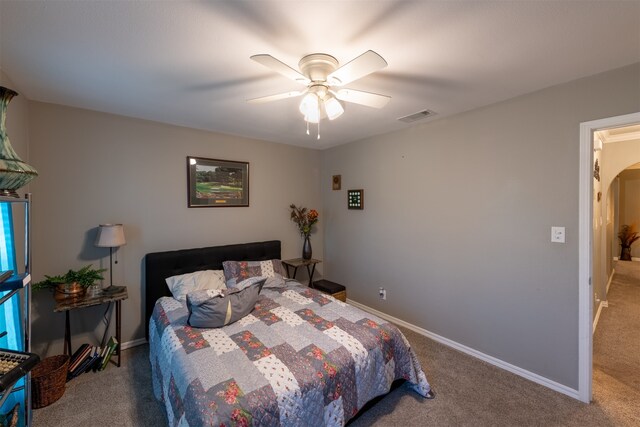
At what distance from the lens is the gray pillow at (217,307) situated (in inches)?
83.0

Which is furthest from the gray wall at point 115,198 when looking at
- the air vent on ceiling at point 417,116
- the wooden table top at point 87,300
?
the air vent on ceiling at point 417,116

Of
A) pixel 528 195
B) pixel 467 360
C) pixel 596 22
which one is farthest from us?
pixel 467 360

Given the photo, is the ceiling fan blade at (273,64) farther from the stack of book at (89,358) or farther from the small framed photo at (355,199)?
the stack of book at (89,358)

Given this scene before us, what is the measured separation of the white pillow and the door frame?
10.3 feet

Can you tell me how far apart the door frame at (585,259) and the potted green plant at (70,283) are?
4.02 metres

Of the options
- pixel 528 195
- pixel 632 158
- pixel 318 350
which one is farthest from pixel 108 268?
pixel 632 158

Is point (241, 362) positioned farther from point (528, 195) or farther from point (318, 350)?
point (528, 195)

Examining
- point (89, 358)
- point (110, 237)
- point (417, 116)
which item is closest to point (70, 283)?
point (110, 237)

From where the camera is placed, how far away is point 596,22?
55.2 inches

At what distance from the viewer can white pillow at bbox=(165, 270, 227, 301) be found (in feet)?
8.98

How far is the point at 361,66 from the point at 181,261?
268cm

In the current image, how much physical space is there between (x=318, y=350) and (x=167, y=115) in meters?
2.64

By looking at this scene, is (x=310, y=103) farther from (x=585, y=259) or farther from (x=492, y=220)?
(x=585, y=259)

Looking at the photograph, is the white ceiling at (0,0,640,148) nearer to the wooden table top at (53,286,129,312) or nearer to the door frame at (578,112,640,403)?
the door frame at (578,112,640,403)
